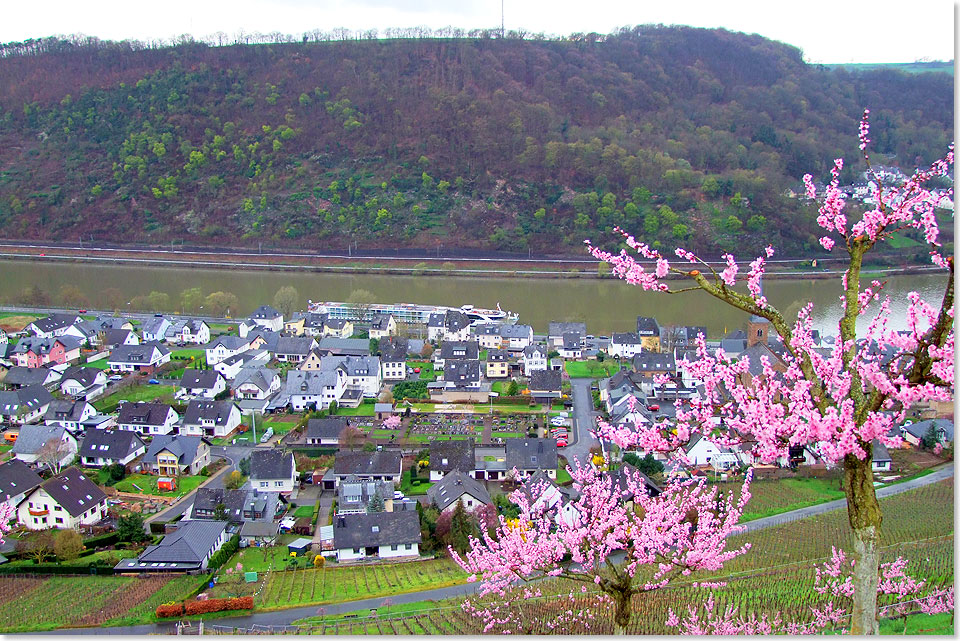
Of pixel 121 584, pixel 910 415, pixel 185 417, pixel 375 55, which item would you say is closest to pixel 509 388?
pixel 185 417

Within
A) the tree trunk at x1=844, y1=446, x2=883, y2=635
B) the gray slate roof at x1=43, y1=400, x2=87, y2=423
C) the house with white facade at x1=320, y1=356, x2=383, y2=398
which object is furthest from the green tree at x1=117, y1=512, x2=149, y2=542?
the tree trunk at x1=844, y1=446, x2=883, y2=635

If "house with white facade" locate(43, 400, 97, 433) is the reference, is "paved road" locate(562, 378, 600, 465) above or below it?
below

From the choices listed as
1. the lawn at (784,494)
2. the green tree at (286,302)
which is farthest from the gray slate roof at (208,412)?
the lawn at (784,494)

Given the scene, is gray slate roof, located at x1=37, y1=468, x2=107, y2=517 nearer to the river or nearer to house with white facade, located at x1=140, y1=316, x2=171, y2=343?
house with white facade, located at x1=140, y1=316, x2=171, y2=343

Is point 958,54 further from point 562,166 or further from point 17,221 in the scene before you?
point 17,221

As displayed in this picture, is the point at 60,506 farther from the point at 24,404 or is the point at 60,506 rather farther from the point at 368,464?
the point at 24,404

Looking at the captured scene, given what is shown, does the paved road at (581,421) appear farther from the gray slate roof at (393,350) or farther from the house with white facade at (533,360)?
the gray slate roof at (393,350)

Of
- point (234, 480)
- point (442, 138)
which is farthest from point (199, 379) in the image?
point (442, 138)
